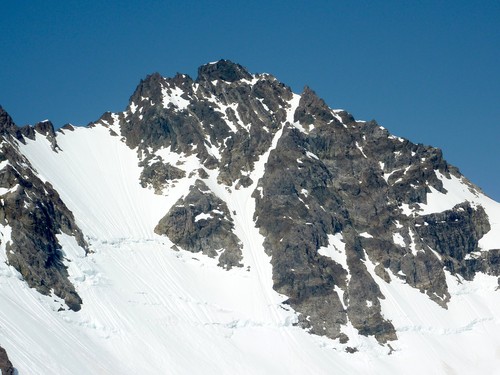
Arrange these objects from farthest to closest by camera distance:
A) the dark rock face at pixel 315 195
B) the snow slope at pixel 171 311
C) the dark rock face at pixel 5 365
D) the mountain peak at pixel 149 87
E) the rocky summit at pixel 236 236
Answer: the mountain peak at pixel 149 87 < the dark rock face at pixel 315 195 < the rocky summit at pixel 236 236 < the snow slope at pixel 171 311 < the dark rock face at pixel 5 365

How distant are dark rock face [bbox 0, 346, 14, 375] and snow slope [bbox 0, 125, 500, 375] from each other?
2.33 metres

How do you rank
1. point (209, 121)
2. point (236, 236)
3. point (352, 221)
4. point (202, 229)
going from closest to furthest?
point (202, 229), point (236, 236), point (352, 221), point (209, 121)

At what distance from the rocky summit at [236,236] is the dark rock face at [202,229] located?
281 millimetres

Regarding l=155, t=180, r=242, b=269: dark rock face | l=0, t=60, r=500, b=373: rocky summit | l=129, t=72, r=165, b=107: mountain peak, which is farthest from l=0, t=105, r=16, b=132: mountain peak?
l=129, t=72, r=165, b=107: mountain peak

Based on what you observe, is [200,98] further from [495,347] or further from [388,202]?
[495,347]

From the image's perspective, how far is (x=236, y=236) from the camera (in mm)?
157875

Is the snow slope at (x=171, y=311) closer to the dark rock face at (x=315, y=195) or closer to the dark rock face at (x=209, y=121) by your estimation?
the dark rock face at (x=315, y=195)

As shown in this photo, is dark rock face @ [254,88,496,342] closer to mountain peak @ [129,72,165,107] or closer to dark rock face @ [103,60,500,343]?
dark rock face @ [103,60,500,343]

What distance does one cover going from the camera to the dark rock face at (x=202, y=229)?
155 meters

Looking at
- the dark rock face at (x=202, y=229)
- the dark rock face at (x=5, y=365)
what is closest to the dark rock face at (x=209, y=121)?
the dark rock face at (x=202, y=229)

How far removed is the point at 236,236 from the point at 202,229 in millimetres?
6138

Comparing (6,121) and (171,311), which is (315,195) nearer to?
(171,311)

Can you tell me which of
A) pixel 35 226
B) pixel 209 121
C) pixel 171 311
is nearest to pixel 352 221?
pixel 209 121

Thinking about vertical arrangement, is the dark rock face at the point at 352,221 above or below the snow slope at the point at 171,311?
above
